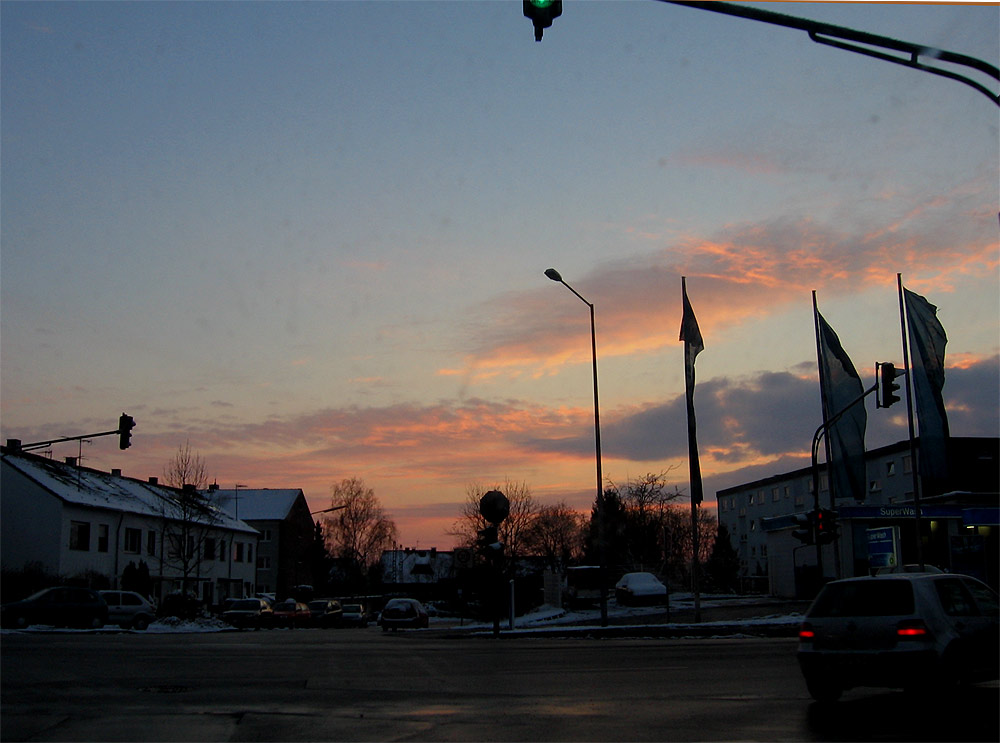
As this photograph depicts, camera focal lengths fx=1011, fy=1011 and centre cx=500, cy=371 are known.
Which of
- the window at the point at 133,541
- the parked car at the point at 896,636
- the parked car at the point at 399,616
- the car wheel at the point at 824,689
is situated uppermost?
the window at the point at 133,541

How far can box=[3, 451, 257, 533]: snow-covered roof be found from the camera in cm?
5584

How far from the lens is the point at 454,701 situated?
1211cm

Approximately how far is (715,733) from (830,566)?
4421 cm

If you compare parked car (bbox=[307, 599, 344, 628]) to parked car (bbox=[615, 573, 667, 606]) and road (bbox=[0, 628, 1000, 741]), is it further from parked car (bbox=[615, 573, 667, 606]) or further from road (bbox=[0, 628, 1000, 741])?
road (bbox=[0, 628, 1000, 741])

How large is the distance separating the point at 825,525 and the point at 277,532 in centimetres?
7606

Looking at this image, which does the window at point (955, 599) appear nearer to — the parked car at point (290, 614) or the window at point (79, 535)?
the parked car at point (290, 614)

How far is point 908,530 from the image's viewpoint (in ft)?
174

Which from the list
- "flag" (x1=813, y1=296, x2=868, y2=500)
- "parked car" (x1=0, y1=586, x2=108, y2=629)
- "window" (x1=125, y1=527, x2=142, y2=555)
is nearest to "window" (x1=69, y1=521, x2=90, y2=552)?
"window" (x1=125, y1=527, x2=142, y2=555)

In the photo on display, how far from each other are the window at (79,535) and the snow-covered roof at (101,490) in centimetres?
113

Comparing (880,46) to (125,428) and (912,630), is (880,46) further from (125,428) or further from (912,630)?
(125,428)

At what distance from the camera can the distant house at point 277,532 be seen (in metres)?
96.8

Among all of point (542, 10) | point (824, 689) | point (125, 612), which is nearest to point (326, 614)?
point (125, 612)

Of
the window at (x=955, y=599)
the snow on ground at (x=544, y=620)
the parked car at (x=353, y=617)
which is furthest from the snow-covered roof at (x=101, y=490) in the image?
the window at (x=955, y=599)

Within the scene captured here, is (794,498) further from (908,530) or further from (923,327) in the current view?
(923,327)
